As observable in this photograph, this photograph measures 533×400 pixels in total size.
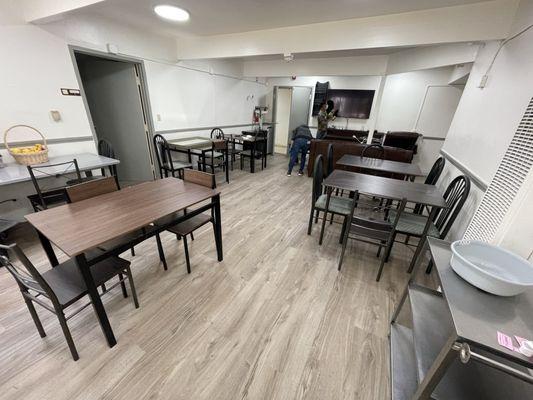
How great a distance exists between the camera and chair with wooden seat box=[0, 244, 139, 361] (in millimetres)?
Answer: 1074

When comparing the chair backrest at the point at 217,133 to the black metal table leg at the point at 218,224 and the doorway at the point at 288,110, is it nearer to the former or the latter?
the doorway at the point at 288,110

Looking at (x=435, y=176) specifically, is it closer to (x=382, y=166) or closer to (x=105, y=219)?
(x=382, y=166)

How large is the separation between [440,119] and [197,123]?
6236 mm

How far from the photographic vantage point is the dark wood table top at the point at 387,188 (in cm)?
197

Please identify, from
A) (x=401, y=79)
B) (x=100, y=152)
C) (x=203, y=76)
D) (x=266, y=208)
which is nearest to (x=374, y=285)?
(x=266, y=208)

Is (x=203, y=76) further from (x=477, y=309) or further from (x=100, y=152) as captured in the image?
(x=477, y=309)

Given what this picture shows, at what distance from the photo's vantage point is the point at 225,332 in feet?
4.92

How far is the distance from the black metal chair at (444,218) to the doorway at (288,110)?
5.53 metres

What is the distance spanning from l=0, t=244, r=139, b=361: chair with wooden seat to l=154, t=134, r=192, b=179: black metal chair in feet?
7.48

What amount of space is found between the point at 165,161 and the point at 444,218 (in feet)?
13.7

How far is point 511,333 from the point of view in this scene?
0.74 m

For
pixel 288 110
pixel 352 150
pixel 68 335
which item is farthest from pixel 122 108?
pixel 288 110

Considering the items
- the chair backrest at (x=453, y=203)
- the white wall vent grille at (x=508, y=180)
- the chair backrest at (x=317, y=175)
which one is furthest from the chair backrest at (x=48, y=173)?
the chair backrest at (x=453, y=203)

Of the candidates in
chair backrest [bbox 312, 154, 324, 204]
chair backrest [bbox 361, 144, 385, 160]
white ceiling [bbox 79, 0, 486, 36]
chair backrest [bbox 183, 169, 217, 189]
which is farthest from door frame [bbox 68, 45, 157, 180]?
chair backrest [bbox 361, 144, 385, 160]
